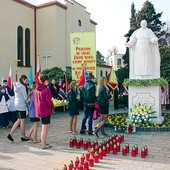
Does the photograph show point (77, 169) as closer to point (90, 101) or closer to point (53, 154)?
point (53, 154)

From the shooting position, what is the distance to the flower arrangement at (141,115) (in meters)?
10.3

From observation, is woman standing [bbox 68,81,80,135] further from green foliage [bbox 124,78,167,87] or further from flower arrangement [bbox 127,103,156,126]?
green foliage [bbox 124,78,167,87]

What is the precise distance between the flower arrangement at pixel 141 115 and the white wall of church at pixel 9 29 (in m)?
12.8

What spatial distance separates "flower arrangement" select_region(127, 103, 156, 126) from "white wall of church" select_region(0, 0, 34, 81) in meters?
12.8

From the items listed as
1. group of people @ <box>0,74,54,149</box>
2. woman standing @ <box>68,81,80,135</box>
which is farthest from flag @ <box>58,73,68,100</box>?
woman standing @ <box>68,81,80,135</box>

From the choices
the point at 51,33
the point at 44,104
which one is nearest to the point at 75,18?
the point at 51,33

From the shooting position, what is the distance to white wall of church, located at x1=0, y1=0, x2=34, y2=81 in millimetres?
20641

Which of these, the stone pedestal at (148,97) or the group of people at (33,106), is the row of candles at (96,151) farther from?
the stone pedestal at (148,97)

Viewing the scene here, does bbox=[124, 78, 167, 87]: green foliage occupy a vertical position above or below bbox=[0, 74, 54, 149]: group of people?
above

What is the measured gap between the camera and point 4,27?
2078cm

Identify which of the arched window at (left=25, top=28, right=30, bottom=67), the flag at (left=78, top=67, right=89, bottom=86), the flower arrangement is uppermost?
the arched window at (left=25, top=28, right=30, bottom=67)

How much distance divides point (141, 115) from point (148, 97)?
87 centimetres

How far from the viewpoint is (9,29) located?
21266mm

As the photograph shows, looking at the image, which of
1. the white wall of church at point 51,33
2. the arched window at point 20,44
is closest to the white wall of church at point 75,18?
the white wall of church at point 51,33
